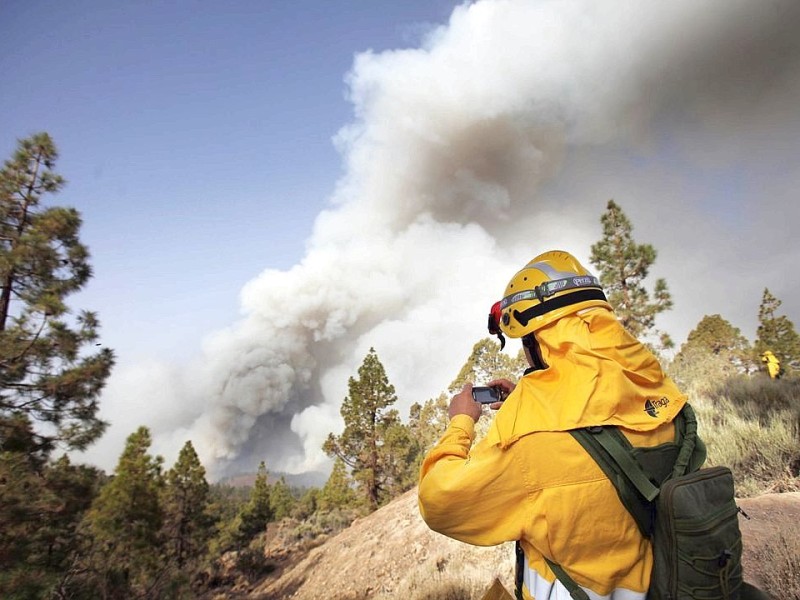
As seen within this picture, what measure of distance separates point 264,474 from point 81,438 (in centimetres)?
2698

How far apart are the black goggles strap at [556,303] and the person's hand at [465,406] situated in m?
0.43

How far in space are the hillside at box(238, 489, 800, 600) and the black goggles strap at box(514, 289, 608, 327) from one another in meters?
3.28

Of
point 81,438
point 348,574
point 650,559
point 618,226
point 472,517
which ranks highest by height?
point 618,226

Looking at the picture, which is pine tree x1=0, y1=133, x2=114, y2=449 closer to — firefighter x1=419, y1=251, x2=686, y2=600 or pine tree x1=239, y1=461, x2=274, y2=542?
firefighter x1=419, y1=251, x2=686, y2=600

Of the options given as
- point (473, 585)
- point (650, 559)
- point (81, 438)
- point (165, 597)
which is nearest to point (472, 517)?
point (650, 559)

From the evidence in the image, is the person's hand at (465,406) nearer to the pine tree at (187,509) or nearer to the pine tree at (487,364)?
the pine tree at (487,364)

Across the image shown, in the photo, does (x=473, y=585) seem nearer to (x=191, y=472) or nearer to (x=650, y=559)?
(x=650, y=559)

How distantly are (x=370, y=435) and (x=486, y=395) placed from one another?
21.6 m

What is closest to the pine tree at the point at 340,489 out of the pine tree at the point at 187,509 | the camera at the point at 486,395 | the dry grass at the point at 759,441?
the pine tree at the point at 187,509

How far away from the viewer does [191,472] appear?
77.7 ft

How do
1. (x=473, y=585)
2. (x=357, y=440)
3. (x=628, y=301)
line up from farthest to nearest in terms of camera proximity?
(x=357, y=440) < (x=628, y=301) < (x=473, y=585)

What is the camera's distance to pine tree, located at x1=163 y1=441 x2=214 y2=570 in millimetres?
22094

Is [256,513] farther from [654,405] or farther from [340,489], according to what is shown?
[654,405]

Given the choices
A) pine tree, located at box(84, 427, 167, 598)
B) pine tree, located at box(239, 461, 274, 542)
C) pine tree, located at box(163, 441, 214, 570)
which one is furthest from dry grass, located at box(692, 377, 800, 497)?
pine tree, located at box(239, 461, 274, 542)
